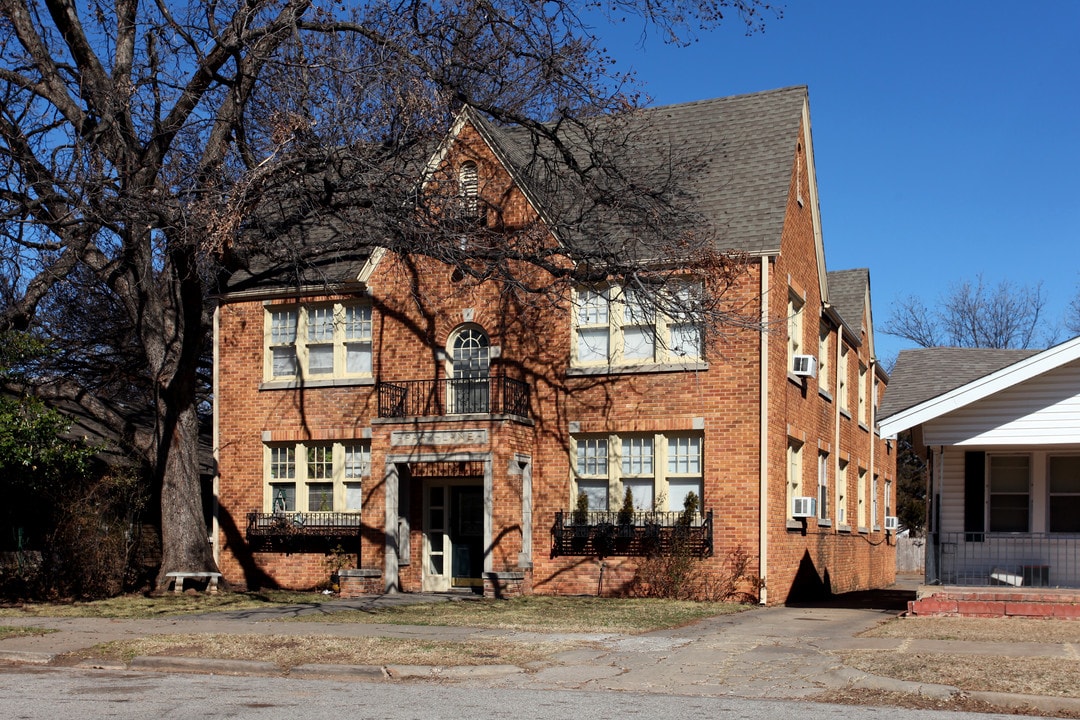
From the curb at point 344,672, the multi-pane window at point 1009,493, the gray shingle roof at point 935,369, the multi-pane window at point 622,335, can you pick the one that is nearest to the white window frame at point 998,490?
the multi-pane window at point 1009,493

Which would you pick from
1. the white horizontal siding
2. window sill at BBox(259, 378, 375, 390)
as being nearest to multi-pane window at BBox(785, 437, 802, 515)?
the white horizontal siding

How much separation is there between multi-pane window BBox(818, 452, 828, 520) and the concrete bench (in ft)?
41.2

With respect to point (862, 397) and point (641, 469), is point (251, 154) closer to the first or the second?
point (641, 469)

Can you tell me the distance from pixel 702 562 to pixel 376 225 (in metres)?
8.18

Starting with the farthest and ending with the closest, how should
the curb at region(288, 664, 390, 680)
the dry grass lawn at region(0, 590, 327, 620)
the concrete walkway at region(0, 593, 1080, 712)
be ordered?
the dry grass lawn at region(0, 590, 327, 620)
the curb at region(288, 664, 390, 680)
the concrete walkway at region(0, 593, 1080, 712)

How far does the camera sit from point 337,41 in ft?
63.3

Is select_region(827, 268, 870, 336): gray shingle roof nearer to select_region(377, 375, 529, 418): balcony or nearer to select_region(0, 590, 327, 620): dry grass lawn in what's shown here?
select_region(377, 375, 529, 418): balcony

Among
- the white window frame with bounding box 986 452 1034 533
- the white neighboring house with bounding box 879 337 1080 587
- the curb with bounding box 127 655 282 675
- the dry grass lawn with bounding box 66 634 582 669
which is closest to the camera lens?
the curb with bounding box 127 655 282 675

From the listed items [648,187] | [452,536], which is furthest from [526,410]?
[648,187]

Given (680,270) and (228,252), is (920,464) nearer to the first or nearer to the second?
(680,270)

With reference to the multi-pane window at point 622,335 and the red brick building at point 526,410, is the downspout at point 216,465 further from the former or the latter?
the multi-pane window at point 622,335

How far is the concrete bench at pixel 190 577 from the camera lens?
71.1 ft

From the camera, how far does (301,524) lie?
2403 cm

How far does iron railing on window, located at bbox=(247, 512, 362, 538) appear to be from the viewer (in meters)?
23.6
